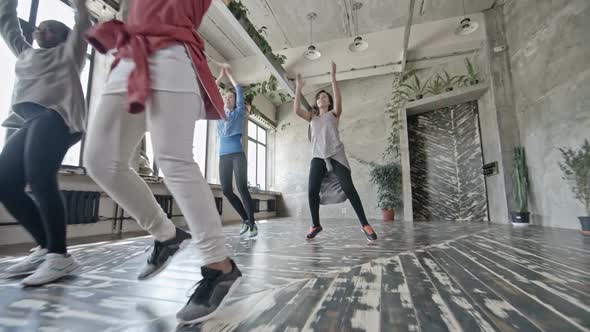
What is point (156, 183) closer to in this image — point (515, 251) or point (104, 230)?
point (104, 230)

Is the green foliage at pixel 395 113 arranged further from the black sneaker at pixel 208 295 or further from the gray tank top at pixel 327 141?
the black sneaker at pixel 208 295

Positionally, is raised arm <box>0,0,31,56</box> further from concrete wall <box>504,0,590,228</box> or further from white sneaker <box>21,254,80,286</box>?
concrete wall <box>504,0,590,228</box>

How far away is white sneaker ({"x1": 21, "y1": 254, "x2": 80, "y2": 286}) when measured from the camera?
99 cm

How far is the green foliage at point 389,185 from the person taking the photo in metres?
6.11

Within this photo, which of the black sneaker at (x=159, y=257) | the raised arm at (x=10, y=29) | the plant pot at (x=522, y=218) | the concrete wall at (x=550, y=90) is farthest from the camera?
the plant pot at (x=522, y=218)

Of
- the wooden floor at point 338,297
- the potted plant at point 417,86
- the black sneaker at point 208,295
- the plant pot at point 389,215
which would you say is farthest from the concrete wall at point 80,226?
the potted plant at point 417,86

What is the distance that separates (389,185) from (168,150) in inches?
237

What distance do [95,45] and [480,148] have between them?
5956 mm

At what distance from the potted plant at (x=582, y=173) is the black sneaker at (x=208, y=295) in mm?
3464

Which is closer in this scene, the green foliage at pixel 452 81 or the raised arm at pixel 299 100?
the raised arm at pixel 299 100

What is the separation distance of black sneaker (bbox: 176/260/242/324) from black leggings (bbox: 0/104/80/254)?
31.4 inches

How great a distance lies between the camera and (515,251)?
5.44ft

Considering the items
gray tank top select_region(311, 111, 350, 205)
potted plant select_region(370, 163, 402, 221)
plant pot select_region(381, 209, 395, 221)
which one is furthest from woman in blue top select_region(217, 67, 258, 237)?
potted plant select_region(370, 163, 402, 221)

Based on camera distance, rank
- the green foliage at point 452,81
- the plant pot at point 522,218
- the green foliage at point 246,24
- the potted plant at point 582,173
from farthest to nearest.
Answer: the green foliage at point 452,81 < the plant pot at point 522,218 < the green foliage at point 246,24 < the potted plant at point 582,173
